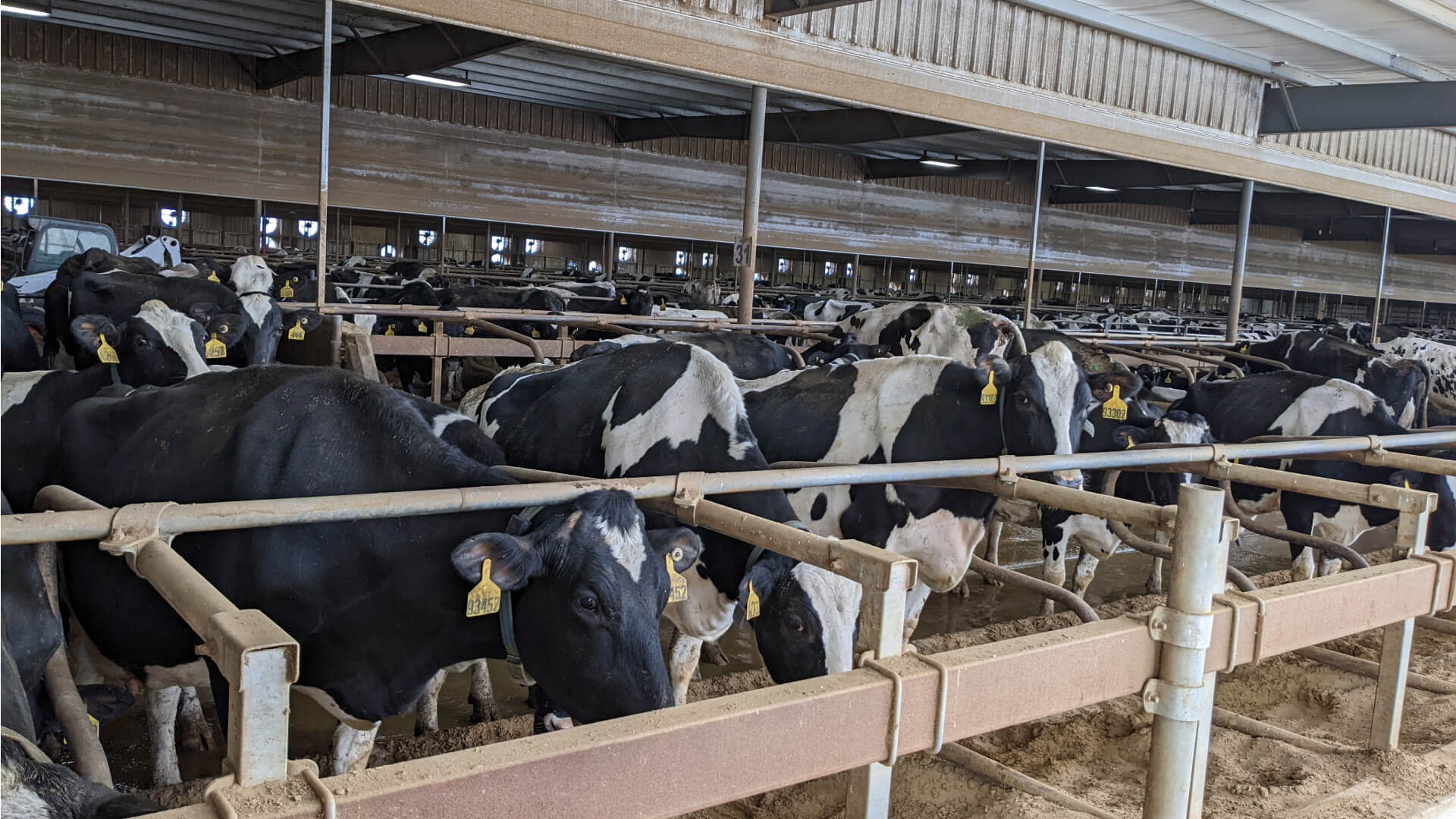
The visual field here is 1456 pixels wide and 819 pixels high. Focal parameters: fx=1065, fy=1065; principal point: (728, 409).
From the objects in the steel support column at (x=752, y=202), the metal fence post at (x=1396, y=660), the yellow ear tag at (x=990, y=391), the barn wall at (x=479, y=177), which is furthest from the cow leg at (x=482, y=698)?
the barn wall at (x=479, y=177)

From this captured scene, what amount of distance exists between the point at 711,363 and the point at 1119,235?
23197mm

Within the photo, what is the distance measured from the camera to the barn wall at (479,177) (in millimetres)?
14164

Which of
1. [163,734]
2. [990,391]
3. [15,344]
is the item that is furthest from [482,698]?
[15,344]

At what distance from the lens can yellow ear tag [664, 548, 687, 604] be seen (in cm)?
285

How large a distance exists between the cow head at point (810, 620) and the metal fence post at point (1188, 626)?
4.81 feet

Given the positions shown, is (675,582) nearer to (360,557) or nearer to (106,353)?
(360,557)

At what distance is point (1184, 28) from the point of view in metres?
11.9

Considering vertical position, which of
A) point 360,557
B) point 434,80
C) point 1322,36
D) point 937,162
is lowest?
point 360,557

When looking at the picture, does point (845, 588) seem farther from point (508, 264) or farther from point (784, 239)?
point (508, 264)

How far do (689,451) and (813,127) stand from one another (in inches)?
460

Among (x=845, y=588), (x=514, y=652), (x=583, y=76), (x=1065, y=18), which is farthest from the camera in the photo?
(x=583, y=76)

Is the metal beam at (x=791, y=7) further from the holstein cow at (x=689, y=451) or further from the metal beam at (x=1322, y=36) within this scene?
the holstein cow at (x=689, y=451)

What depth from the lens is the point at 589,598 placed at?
2623 millimetres

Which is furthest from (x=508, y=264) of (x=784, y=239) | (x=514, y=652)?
(x=514, y=652)
